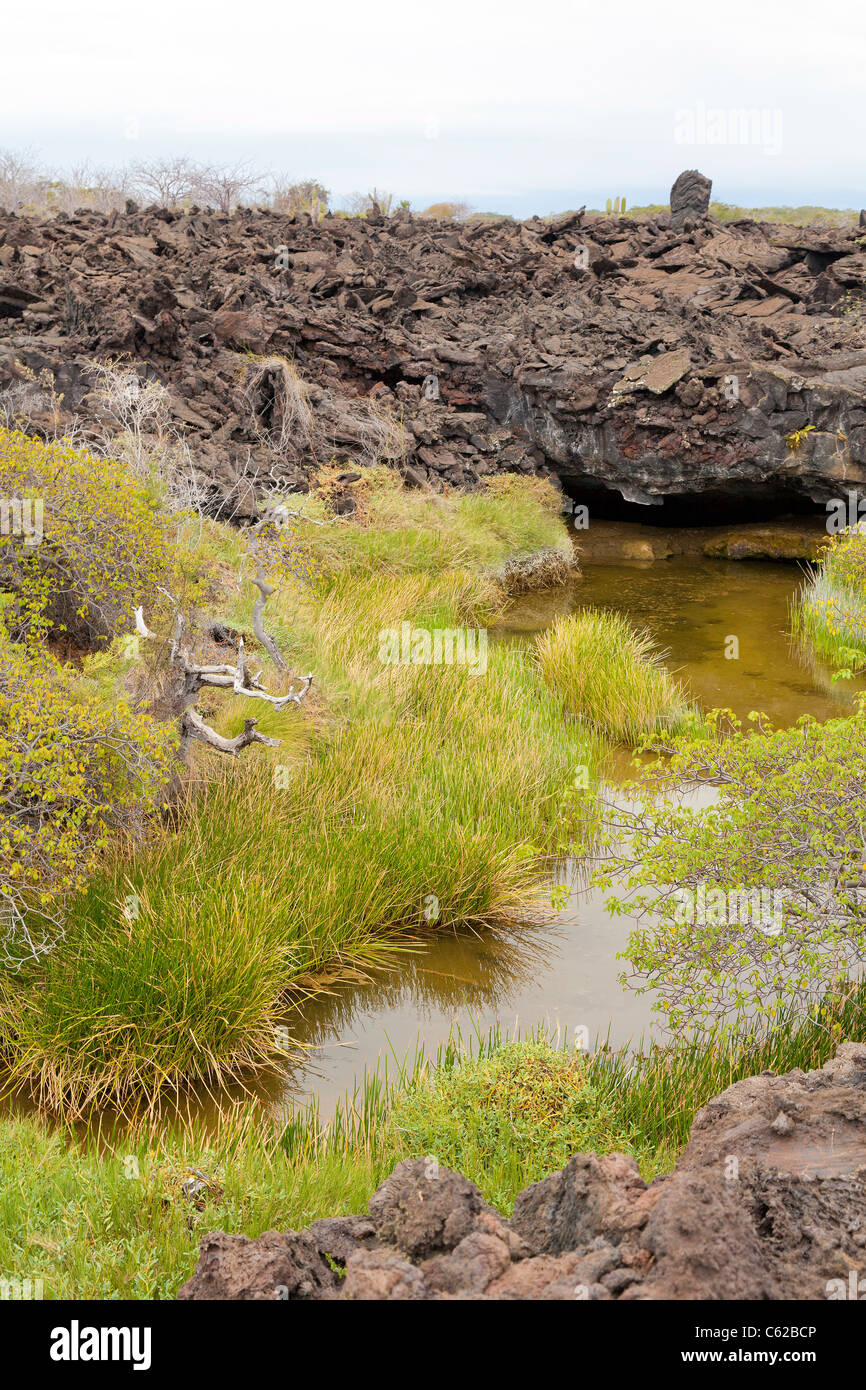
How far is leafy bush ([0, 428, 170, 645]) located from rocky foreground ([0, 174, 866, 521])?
5.38m

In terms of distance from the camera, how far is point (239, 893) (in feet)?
20.6

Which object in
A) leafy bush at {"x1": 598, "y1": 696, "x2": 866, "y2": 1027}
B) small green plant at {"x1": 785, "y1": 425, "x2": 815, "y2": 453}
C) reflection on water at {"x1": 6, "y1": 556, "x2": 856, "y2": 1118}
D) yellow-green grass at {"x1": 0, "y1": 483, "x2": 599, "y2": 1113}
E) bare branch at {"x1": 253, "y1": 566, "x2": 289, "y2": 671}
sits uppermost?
small green plant at {"x1": 785, "y1": 425, "x2": 815, "y2": 453}

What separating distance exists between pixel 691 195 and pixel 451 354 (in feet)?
42.5

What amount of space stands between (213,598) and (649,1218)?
8400mm

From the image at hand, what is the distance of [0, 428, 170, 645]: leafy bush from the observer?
24.5 feet

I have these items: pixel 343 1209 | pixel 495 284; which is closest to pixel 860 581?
pixel 343 1209

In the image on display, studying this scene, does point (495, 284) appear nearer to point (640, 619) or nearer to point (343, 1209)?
point (640, 619)

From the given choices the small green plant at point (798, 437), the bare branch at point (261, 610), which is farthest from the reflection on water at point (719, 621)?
the bare branch at point (261, 610)

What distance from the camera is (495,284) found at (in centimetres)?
2153

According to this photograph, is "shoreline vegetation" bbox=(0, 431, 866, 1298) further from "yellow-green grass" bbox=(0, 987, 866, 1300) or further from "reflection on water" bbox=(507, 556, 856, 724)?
"reflection on water" bbox=(507, 556, 856, 724)

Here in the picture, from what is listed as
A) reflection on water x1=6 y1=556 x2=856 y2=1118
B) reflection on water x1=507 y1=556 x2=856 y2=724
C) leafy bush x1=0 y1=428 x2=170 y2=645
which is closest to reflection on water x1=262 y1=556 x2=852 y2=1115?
reflection on water x1=6 y1=556 x2=856 y2=1118

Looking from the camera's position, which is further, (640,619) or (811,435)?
(811,435)

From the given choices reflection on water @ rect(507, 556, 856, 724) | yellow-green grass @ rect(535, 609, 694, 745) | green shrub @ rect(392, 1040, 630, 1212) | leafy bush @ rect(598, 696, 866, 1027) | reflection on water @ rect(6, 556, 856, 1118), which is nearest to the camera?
green shrub @ rect(392, 1040, 630, 1212)

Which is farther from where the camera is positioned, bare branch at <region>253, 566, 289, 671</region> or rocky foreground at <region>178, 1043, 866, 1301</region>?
bare branch at <region>253, 566, 289, 671</region>
